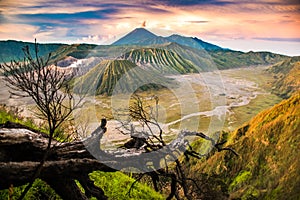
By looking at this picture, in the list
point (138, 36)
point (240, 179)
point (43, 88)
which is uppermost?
point (138, 36)

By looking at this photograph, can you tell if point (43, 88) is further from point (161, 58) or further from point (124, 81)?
point (161, 58)

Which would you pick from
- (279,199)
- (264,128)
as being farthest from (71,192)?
(264,128)

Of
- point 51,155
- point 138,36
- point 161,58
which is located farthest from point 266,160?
point 51,155

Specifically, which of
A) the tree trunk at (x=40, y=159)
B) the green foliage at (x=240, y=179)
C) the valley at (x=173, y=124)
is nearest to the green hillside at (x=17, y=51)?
the valley at (x=173, y=124)

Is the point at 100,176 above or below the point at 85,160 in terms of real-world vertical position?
below

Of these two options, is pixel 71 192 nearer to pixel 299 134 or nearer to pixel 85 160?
→ pixel 85 160

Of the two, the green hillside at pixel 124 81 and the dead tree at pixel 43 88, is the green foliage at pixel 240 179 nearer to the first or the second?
the green hillside at pixel 124 81
